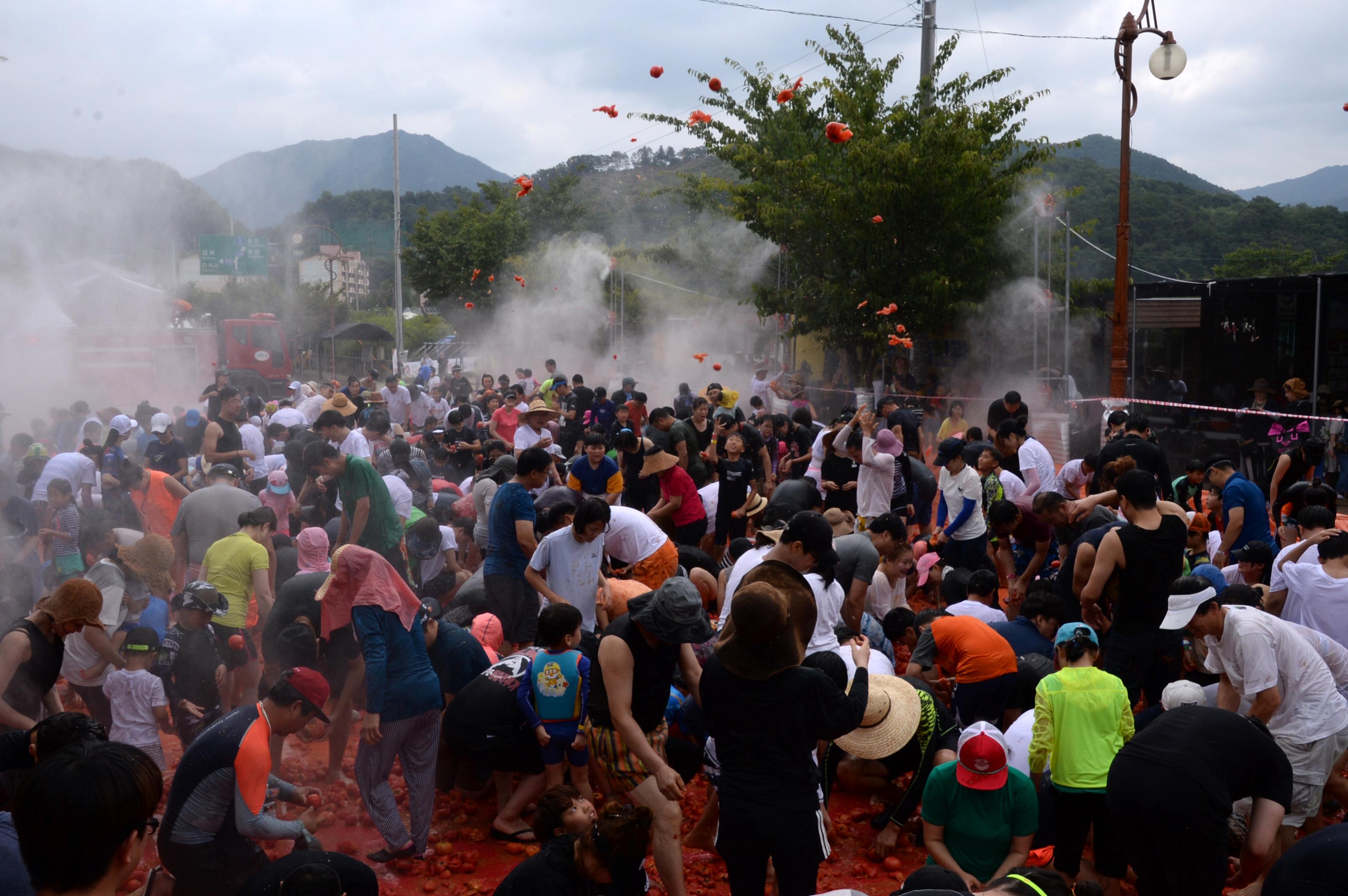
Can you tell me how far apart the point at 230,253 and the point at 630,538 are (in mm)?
39096

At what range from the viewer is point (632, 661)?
13.3 feet

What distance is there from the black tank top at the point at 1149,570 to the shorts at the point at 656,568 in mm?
2692

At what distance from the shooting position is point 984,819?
4211 millimetres

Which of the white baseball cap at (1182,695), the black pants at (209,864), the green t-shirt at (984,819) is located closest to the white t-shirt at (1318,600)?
the white baseball cap at (1182,695)

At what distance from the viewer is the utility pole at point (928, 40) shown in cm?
1883

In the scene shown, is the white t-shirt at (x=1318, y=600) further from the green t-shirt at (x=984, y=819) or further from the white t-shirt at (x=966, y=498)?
the white t-shirt at (x=966, y=498)

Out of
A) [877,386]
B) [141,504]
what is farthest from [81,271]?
[877,386]

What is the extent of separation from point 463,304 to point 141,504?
32034 millimetres

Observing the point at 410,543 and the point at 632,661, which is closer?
the point at 632,661

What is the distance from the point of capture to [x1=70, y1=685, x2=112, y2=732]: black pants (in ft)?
17.4

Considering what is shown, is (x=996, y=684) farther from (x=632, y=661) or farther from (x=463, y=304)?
(x=463, y=304)

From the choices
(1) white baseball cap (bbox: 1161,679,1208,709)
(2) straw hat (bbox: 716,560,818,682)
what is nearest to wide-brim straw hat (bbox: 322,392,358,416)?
(2) straw hat (bbox: 716,560,818,682)

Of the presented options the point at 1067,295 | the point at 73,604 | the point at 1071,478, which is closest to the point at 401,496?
the point at 73,604

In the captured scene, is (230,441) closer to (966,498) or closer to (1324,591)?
(966,498)
